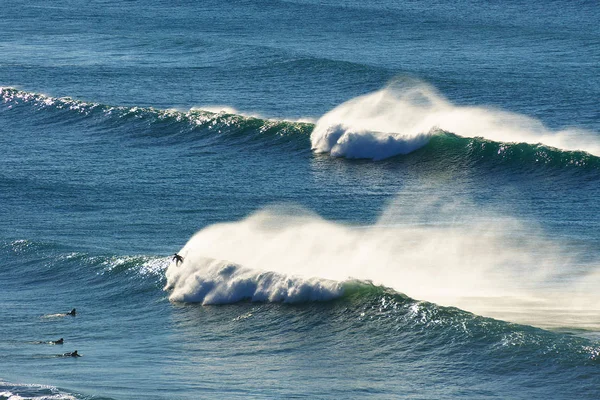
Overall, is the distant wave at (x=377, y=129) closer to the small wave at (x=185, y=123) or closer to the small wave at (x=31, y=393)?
the small wave at (x=185, y=123)

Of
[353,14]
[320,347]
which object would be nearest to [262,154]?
[320,347]

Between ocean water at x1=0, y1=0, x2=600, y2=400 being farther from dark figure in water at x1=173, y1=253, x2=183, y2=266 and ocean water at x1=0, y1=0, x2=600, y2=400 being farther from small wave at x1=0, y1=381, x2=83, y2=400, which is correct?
dark figure in water at x1=173, y1=253, x2=183, y2=266

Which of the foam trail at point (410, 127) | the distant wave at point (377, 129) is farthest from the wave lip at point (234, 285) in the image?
the foam trail at point (410, 127)

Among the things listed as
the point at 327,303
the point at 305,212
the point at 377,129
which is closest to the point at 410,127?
the point at 377,129

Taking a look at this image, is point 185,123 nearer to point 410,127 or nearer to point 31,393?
point 410,127

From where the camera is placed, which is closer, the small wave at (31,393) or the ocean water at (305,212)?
the small wave at (31,393)

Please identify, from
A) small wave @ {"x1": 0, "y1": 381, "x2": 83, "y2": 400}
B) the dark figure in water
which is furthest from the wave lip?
small wave @ {"x1": 0, "y1": 381, "x2": 83, "y2": 400}
